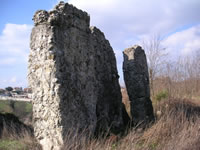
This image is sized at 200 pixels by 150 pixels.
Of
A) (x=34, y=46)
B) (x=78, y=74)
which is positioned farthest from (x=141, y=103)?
(x=34, y=46)

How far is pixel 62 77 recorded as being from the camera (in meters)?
3.33

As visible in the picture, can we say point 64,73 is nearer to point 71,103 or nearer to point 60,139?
point 71,103

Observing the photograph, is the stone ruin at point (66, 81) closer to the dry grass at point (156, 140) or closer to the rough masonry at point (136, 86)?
the dry grass at point (156, 140)

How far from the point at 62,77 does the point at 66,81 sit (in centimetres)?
11

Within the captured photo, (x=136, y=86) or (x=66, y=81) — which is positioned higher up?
(x=66, y=81)

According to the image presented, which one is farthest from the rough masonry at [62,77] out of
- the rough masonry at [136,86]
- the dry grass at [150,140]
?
the rough masonry at [136,86]

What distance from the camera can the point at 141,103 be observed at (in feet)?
18.4

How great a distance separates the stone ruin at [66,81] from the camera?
323 centimetres

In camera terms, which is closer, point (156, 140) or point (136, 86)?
point (156, 140)

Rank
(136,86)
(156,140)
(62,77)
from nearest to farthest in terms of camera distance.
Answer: (62,77), (156,140), (136,86)

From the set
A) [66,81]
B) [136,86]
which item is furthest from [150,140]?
[136,86]

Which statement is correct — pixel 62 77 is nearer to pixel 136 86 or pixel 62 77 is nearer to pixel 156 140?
pixel 156 140

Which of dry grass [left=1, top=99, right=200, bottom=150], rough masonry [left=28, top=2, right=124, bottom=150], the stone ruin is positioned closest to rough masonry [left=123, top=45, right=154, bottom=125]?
the stone ruin

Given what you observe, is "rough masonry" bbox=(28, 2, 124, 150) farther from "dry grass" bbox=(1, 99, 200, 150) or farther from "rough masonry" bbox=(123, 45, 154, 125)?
"rough masonry" bbox=(123, 45, 154, 125)
